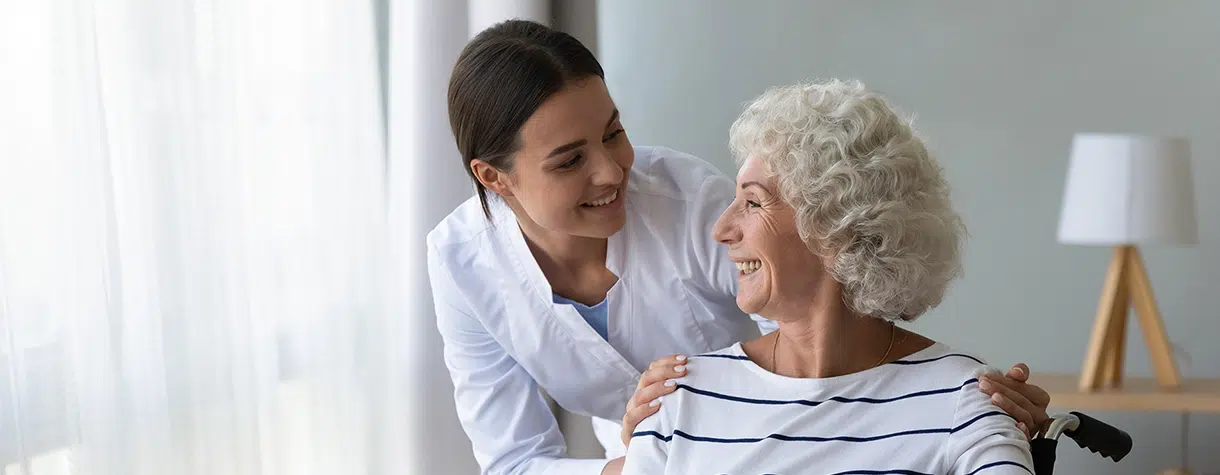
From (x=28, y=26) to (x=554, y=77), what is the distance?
790mm

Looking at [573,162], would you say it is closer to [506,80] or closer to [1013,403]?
[506,80]

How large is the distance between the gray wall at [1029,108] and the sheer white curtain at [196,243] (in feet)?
4.42

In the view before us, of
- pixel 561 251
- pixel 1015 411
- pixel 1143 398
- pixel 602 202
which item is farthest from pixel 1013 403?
pixel 1143 398

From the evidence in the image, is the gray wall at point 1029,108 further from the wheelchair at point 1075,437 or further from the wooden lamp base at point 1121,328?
the wheelchair at point 1075,437

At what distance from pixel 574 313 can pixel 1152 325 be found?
5.33 feet

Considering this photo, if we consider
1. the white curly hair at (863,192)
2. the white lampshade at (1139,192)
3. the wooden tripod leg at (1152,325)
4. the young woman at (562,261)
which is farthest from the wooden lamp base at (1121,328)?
the white curly hair at (863,192)

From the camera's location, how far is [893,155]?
1.56 metres

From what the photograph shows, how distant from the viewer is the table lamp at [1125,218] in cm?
268

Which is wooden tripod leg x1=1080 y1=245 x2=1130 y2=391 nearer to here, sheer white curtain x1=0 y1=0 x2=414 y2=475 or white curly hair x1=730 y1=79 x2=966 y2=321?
white curly hair x1=730 y1=79 x2=966 y2=321

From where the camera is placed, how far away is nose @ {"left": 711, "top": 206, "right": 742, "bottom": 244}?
5.43 feet

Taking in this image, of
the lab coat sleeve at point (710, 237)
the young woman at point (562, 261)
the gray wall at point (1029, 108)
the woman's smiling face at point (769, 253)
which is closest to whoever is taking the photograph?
the woman's smiling face at point (769, 253)

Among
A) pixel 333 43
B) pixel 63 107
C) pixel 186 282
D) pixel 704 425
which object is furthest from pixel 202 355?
pixel 704 425

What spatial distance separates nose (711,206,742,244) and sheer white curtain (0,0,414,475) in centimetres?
97

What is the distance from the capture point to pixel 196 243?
2.03 metres
